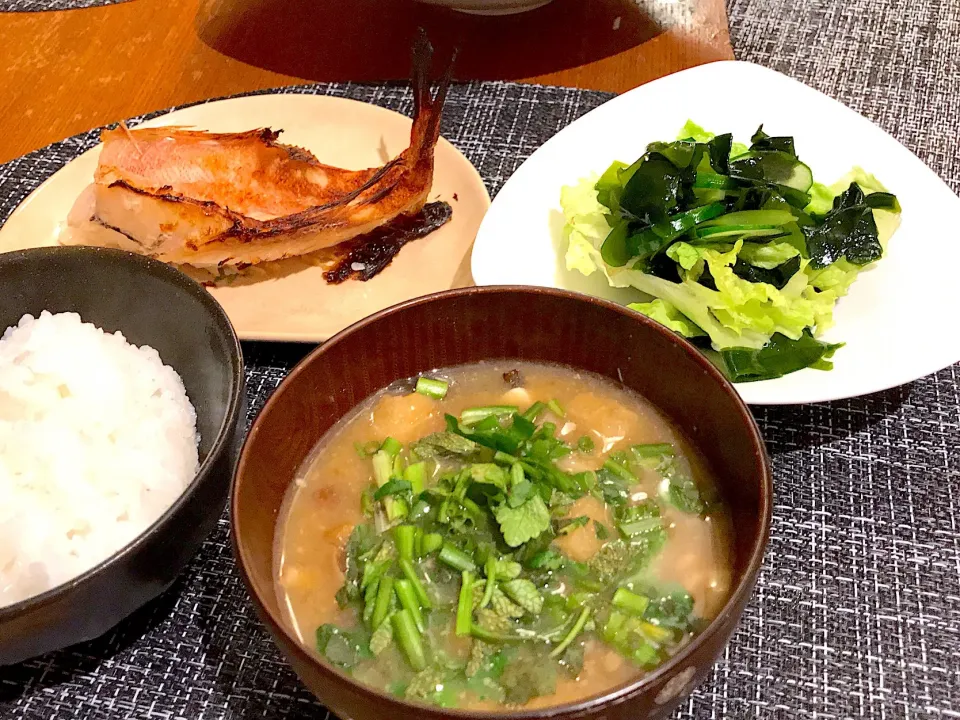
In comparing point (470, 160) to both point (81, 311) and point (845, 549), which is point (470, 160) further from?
point (845, 549)

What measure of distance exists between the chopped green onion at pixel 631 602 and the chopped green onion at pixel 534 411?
1.13ft

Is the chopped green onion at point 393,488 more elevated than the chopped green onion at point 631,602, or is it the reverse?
the chopped green onion at point 393,488

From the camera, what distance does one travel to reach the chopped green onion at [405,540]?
3.85ft

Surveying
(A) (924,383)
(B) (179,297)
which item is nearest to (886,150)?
(A) (924,383)

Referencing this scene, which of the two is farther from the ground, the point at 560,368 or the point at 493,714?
the point at 493,714

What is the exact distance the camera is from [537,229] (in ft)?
6.38

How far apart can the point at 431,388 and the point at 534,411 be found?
7.3 inches

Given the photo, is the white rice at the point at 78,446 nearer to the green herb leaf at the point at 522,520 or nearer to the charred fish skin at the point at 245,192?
the charred fish skin at the point at 245,192

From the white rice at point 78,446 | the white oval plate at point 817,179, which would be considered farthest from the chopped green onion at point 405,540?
the white oval plate at point 817,179

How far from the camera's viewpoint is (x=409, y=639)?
1093mm

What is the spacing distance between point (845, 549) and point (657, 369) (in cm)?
51

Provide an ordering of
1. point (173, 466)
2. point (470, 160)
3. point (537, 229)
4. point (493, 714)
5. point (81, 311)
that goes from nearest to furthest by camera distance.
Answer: point (493, 714) → point (173, 466) → point (81, 311) → point (537, 229) → point (470, 160)

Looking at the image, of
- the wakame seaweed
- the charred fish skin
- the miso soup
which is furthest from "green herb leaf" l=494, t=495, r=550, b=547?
the charred fish skin

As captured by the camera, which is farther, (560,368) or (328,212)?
(328,212)
